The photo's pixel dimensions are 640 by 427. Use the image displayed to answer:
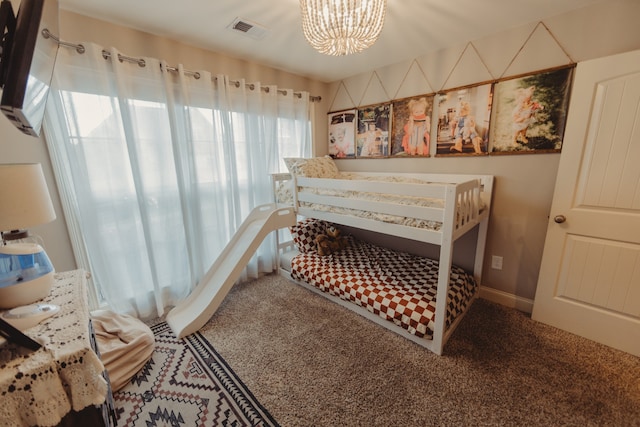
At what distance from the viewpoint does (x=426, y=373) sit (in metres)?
1.63

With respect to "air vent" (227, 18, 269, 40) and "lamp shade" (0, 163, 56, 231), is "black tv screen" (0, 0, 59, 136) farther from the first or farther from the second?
"air vent" (227, 18, 269, 40)

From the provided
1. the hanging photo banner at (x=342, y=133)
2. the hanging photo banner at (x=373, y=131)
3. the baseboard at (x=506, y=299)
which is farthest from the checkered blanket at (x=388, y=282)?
the hanging photo banner at (x=342, y=133)

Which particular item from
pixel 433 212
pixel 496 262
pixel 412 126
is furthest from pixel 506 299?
pixel 412 126

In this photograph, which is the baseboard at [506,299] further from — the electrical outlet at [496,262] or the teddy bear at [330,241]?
the teddy bear at [330,241]

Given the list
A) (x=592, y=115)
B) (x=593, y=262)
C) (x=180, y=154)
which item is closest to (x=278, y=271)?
(x=180, y=154)

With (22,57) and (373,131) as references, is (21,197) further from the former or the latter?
(373,131)

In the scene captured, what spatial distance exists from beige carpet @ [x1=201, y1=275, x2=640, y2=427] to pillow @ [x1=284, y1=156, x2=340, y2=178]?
1425 mm

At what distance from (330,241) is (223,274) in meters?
1.20

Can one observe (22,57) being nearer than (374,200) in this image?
Yes

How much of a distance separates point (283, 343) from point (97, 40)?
261 centimetres

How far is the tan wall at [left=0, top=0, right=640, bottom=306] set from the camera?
1710 millimetres

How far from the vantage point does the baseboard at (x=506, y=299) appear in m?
2.24

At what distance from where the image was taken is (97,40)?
1.86 m

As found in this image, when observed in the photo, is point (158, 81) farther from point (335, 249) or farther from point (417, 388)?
point (417, 388)
